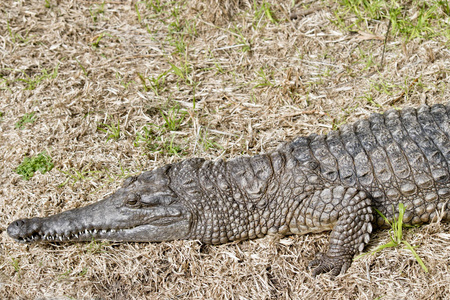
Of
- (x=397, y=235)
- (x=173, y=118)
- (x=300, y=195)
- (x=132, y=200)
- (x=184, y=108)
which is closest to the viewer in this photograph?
(x=397, y=235)

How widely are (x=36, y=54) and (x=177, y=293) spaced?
3699mm

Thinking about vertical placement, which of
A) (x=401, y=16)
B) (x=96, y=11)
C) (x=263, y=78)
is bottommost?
(x=263, y=78)

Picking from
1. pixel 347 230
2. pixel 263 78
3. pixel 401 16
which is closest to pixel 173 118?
pixel 263 78

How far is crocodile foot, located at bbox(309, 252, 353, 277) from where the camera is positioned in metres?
3.64

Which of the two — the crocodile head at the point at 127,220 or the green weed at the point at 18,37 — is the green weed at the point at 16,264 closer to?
the crocodile head at the point at 127,220

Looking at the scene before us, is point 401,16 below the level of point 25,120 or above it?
above

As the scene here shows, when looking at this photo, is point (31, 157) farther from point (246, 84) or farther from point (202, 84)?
point (246, 84)

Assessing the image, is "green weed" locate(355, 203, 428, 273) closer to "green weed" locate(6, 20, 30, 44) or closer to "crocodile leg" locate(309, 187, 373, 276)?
"crocodile leg" locate(309, 187, 373, 276)

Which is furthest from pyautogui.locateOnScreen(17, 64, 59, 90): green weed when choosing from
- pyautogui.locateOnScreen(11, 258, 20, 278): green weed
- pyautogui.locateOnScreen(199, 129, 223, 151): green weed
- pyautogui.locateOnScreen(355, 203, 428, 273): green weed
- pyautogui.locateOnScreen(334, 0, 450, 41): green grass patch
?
pyautogui.locateOnScreen(355, 203, 428, 273): green weed

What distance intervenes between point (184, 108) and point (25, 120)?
1.75 m

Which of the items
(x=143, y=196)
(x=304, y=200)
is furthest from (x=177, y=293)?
(x=304, y=200)

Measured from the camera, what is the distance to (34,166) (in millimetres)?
4742

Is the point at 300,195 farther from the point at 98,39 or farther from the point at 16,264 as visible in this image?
the point at 98,39

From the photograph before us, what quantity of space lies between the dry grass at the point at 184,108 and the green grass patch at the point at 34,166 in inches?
3.1
